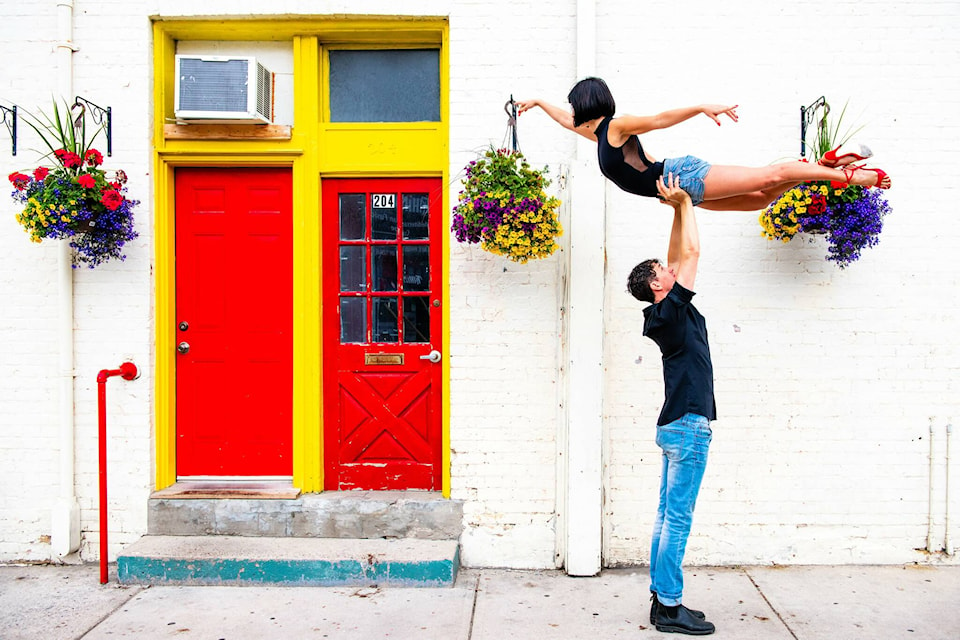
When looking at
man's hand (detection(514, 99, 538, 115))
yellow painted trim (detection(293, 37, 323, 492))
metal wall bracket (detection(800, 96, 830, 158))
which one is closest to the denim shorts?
man's hand (detection(514, 99, 538, 115))

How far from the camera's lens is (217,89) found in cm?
498

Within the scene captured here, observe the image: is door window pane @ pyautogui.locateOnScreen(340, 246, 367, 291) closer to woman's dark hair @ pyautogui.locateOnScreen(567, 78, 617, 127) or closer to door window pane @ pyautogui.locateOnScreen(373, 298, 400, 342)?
door window pane @ pyautogui.locateOnScreen(373, 298, 400, 342)

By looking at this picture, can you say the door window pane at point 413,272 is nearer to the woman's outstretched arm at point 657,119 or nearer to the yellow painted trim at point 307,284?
the yellow painted trim at point 307,284

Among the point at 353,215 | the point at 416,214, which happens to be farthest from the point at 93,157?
the point at 416,214

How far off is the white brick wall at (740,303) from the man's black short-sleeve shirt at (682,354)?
3.41 ft

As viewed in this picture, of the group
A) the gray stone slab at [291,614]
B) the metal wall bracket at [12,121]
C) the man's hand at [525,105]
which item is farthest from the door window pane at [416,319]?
the metal wall bracket at [12,121]

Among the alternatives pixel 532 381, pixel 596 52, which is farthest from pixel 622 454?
pixel 596 52

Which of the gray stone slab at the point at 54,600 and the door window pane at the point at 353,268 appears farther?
the door window pane at the point at 353,268

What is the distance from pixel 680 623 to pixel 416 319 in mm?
2546

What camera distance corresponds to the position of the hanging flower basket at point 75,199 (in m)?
4.61

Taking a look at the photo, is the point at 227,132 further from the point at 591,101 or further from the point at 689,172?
the point at 689,172

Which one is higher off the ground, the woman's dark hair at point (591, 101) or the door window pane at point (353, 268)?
the woman's dark hair at point (591, 101)

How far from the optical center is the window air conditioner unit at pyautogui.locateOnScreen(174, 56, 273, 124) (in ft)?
16.3

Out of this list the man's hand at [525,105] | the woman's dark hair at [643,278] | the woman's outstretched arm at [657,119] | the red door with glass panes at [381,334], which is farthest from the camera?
the red door with glass panes at [381,334]
